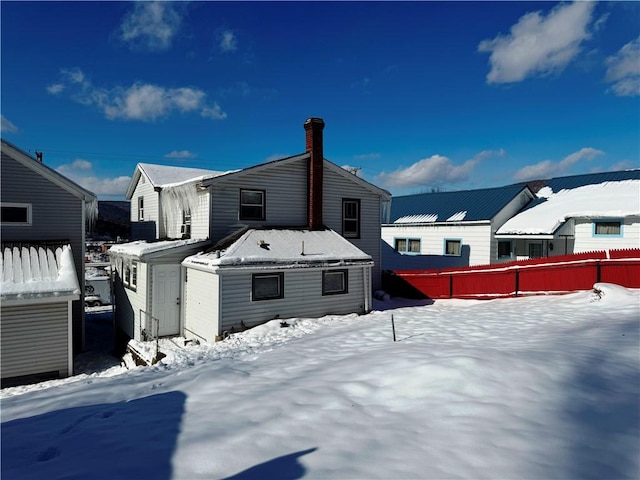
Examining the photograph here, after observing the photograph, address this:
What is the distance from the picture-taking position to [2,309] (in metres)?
12.0

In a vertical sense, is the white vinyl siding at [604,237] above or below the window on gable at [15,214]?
below

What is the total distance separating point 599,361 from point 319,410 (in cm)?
508

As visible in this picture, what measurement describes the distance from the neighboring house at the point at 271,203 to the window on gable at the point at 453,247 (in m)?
7.17

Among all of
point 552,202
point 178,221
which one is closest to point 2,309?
point 178,221

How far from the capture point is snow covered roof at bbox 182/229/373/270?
524 inches

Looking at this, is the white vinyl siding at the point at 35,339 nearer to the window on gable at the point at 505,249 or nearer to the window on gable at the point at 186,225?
the window on gable at the point at 186,225

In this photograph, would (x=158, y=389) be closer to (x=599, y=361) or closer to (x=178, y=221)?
(x=599, y=361)

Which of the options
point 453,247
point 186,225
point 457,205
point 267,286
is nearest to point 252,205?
point 186,225

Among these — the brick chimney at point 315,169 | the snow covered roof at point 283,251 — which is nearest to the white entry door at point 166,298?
the snow covered roof at point 283,251

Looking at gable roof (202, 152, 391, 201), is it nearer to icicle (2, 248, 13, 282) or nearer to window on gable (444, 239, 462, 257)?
icicle (2, 248, 13, 282)

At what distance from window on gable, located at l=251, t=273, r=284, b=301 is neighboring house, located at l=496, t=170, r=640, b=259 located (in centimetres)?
1506

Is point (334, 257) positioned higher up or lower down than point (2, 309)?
higher up

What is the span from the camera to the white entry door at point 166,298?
1455 cm

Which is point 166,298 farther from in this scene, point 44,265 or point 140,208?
point 140,208
